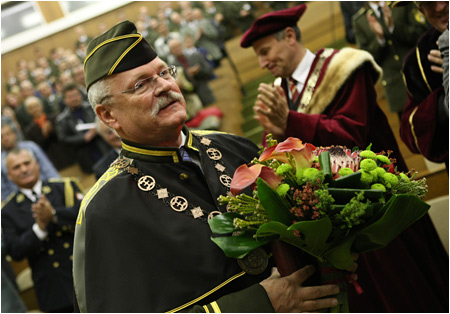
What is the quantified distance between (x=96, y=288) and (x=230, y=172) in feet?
2.15

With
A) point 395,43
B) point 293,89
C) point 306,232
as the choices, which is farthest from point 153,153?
point 395,43

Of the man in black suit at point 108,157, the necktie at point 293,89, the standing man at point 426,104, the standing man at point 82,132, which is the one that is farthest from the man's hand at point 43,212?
the standing man at point 82,132

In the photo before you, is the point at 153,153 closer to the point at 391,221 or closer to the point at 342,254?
the point at 342,254

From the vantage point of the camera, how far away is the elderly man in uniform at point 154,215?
1.71 metres

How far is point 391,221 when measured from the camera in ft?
4.95

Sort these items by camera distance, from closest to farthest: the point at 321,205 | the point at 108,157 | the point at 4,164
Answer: the point at 321,205, the point at 108,157, the point at 4,164

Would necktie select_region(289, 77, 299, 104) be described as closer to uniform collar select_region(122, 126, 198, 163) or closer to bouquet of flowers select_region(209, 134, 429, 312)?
uniform collar select_region(122, 126, 198, 163)

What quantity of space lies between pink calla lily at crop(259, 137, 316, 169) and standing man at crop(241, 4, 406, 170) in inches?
45.0

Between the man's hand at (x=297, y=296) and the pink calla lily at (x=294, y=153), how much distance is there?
36 cm

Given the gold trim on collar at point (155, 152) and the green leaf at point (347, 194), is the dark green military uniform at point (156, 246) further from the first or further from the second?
the green leaf at point (347, 194)

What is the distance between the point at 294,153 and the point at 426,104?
5.10ft

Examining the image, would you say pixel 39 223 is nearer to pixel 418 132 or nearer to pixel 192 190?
pixel 192 190

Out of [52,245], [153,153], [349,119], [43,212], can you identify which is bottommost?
[52,245]

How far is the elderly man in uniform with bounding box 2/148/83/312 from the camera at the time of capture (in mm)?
4004
